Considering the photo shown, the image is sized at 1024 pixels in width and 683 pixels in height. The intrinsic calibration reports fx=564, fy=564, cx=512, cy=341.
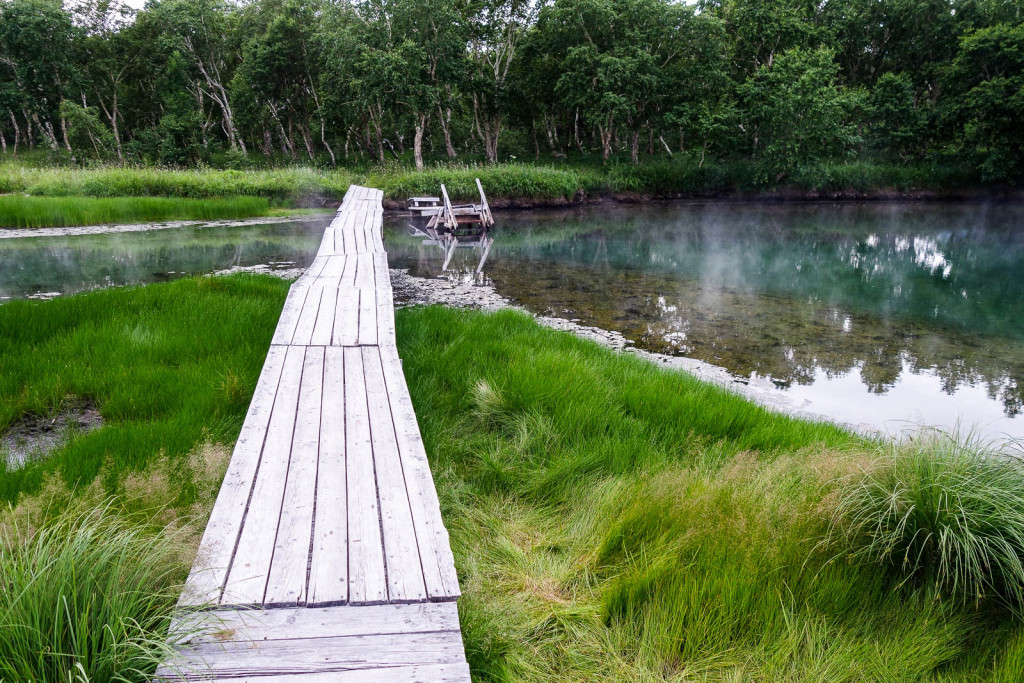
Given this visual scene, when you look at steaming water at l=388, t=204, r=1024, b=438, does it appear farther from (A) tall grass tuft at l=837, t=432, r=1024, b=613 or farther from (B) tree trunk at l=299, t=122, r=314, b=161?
(B) tree trunk at l=299, t=122, r=314, b=161

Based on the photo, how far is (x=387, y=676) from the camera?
1.61m

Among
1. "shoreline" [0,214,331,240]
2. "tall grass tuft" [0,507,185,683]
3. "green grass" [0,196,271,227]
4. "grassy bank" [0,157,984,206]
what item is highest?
"grassy bank" [0,157,984,206]

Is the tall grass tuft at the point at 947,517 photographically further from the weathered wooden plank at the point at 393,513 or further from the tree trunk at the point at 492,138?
the tree trunk at the point at 492,138

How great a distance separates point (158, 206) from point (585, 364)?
16.7m

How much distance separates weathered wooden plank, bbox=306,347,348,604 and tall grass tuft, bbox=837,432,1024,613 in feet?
7.21

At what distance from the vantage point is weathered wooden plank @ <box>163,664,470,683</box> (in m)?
1.58

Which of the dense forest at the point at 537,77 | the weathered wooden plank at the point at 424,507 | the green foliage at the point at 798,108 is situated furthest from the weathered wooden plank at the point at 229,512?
the green foliage at the point at 798,108

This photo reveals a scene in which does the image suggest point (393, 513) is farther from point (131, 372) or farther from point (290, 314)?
point (290, 314)

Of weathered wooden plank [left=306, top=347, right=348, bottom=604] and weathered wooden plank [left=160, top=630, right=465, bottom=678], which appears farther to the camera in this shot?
weathered wooden plank [left=306, top=347, right=348, bottom=604]

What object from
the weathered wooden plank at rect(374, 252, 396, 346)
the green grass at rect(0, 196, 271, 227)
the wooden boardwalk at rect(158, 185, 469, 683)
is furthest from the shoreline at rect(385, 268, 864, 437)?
the green grass at rect(0, 196, 271, 227)

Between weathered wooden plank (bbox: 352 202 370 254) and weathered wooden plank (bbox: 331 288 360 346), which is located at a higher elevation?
weathered wooden plank (bbox: 352 202 370 254)

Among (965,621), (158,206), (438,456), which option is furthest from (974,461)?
(158,206)

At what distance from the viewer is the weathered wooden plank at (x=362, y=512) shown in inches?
76.3

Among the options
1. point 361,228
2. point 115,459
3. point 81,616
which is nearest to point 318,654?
point 81,616
